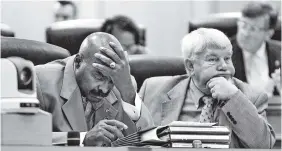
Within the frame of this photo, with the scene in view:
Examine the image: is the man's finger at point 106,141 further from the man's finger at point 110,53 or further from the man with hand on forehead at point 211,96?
the man with hand on forehead at point 211,96

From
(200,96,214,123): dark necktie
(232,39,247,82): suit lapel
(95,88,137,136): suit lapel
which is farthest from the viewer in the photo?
(232,39,247,82): suit lapel

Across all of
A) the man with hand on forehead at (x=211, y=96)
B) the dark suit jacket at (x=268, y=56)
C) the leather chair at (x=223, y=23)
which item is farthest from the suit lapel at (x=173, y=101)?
the leather chair at (x=223, y=23)

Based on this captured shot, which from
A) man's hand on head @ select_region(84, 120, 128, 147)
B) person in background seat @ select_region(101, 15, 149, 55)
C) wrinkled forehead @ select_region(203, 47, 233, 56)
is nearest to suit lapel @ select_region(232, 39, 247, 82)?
person in background seat @ select_region(101, 15, 149, 55)

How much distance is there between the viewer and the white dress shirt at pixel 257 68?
3.21m

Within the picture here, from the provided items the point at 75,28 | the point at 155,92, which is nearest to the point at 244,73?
the point at 75,28

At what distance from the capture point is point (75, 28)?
296 centimetres

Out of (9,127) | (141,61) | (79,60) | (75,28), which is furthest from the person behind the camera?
(75,28)

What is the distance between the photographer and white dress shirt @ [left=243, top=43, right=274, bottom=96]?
3215 mm

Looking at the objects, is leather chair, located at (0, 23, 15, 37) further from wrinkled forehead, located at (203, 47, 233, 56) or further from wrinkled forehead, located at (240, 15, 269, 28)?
wrinkled forehead, located at (240, 15, 269, 28)

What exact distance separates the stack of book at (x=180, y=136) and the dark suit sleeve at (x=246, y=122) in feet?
1.54

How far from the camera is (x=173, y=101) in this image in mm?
2119

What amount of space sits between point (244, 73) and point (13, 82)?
207 centimetres

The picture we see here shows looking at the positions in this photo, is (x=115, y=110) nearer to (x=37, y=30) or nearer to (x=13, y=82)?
(x=13, y=82)

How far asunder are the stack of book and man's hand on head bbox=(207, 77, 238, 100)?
48 cm
